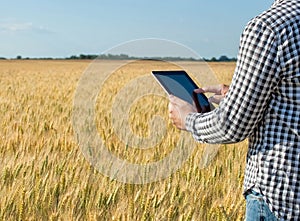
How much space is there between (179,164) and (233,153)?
27.2 inches

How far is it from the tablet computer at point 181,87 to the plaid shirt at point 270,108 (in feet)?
0.73

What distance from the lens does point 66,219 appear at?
7.30 feet

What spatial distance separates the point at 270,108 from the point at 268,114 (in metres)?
0.02

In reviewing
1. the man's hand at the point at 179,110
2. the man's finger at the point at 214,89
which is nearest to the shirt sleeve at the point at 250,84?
the man's hand at the point at 179,110

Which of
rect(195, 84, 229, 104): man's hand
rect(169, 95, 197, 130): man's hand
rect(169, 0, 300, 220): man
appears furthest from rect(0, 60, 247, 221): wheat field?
rect(169, 0, 300, 220): man

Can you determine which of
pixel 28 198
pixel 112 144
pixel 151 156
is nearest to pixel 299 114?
pixel 28 198

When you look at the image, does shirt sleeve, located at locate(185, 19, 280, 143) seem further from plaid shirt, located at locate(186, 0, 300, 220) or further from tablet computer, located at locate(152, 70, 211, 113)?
tablet computer, located at locate(152, 70, 211, 113)

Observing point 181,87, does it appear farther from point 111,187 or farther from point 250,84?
point 111,187

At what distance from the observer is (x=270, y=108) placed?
1.30 metres

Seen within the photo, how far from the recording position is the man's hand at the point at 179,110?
1.51 meters

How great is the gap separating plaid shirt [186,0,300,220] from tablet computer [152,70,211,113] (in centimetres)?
22

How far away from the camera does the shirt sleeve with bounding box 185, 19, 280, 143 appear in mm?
1229

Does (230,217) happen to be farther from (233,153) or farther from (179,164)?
(233,153)

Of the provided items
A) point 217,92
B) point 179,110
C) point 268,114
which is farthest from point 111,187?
point 268,114
